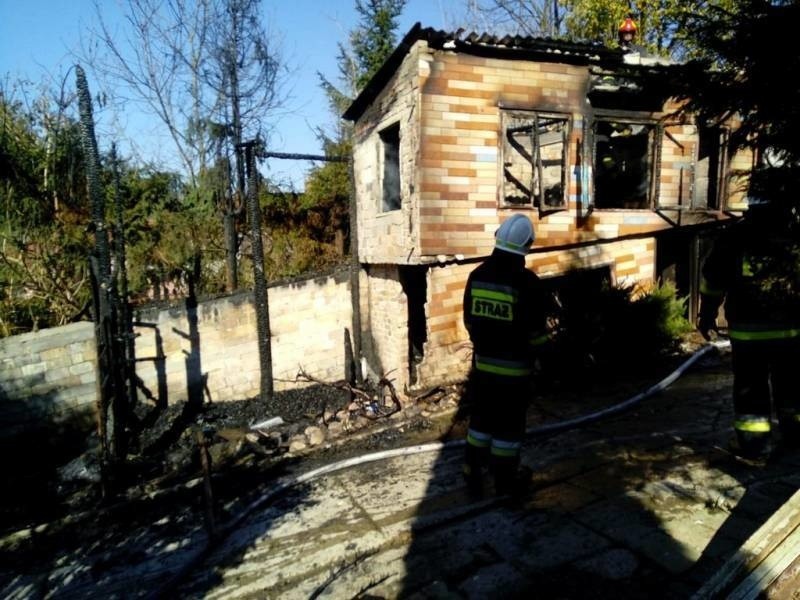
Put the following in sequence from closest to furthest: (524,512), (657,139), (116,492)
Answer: (524,512) < (116,492) < (657,139)

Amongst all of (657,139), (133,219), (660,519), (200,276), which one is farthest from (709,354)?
(133,219)

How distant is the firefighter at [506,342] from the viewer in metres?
3.23

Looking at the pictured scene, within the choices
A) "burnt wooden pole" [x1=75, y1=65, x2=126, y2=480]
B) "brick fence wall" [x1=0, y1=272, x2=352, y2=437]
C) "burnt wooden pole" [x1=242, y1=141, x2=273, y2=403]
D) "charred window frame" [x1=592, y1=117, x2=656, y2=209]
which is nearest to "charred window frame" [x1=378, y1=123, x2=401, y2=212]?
"brick fence wall" [x1=0, y1=272, x2=352, y2=437]

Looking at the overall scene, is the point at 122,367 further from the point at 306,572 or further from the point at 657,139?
the point at 657,139

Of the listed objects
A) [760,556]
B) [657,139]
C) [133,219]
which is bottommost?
[760,556]

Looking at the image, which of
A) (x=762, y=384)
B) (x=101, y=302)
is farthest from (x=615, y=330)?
(x=101, y=302)

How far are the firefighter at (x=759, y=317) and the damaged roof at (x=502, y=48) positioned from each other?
5.04 meters

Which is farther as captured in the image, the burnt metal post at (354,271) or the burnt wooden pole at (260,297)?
the burnt metal post at (354,271)

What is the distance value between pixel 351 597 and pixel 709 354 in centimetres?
672

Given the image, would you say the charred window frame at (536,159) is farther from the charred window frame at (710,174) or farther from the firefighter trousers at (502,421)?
the firefighter trousers at (502,421)

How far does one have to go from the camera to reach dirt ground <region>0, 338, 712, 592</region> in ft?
14.1

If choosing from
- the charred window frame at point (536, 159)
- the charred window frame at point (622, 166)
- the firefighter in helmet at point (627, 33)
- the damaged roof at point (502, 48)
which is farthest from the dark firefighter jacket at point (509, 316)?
the firefighter in helmet at point (627, 33)

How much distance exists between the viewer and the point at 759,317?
10.8ft

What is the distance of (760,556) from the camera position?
1.91 meters
